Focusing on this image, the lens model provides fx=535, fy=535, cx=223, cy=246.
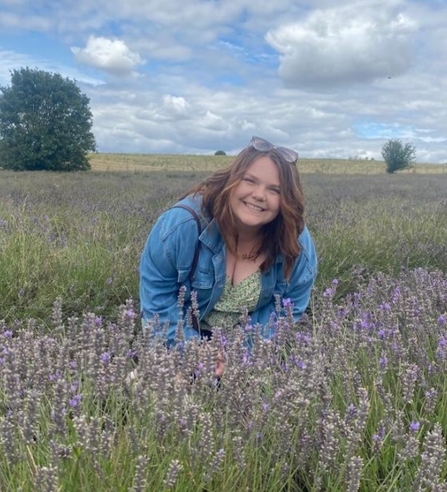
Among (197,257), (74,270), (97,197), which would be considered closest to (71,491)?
(197,257)

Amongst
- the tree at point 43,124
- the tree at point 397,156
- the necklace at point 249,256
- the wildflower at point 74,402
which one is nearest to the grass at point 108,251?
the necklace at point 249,256

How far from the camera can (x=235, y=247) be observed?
9.40ft

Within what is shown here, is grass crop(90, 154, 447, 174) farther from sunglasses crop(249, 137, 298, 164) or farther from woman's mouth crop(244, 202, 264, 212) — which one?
woman's mouth crop(244, 202, 264, 212)

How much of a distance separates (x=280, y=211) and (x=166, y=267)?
2.14 feet

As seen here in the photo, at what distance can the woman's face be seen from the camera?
264 centimetres

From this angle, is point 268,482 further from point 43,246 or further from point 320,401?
point 43,246

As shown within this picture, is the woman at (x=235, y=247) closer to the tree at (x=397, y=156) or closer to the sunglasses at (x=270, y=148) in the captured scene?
the sunglasses at (x=270, y=148)

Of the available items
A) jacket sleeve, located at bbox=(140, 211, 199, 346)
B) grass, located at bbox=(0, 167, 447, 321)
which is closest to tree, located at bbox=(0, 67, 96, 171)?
grass, located at bbox=(0, 167, 447, 321)

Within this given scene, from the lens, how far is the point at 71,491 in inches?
45.2

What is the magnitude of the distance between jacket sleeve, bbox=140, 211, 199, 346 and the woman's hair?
0.16 metres

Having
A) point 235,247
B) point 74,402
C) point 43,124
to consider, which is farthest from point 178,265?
point 43,124

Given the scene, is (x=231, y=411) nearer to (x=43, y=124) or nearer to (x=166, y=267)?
(x=166, y=267)

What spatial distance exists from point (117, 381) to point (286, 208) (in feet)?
5.00

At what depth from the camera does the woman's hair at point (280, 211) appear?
266 cm
